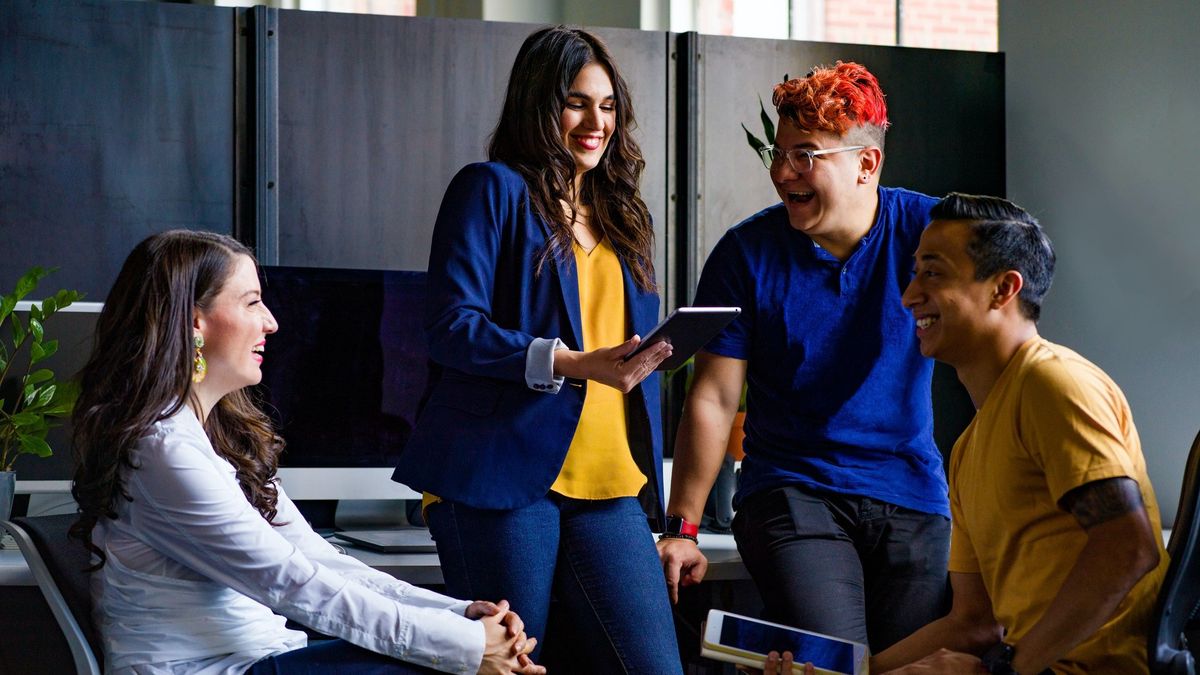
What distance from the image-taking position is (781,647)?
1736 mm

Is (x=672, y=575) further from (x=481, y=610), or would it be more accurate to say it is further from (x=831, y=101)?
(x=831, y=101)

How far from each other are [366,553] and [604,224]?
2.86ft

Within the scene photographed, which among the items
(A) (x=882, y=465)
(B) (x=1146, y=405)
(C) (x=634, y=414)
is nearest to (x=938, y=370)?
(B) (x=1146, y=405)

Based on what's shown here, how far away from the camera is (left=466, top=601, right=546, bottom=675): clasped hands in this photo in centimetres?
180

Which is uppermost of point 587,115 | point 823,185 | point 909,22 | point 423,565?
point 909,22

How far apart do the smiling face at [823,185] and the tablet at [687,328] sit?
46 cm

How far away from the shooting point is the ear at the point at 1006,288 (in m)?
1.71

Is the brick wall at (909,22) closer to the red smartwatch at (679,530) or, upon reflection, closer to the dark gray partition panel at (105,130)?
the dark gray partition panel at (105,130)

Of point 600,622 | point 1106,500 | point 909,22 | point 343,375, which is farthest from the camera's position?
point 909,22

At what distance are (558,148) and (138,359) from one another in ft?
2.36

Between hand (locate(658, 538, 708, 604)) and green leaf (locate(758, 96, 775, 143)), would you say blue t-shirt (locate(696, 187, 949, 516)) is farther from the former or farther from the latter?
green leaf (locate(758, 96, 775, 143))

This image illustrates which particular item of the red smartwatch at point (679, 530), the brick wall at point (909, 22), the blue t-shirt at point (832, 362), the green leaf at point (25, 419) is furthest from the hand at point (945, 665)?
the brick wall at point (909, 22)

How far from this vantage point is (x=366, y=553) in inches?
98.6

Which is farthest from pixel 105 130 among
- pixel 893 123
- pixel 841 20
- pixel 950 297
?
pixel 841 20
